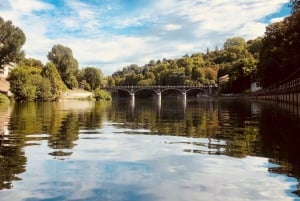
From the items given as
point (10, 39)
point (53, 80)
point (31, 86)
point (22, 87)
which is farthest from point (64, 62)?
point (10, 39)

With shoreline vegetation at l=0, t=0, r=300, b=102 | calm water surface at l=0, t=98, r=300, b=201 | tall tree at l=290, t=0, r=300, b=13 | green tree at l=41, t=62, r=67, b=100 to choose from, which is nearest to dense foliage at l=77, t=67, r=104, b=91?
shoreline vegetation at l=0, t=0, r=300, b=102

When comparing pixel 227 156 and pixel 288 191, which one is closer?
pixel 288 191

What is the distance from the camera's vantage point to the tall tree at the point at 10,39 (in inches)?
4446

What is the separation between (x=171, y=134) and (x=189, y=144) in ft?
14.5

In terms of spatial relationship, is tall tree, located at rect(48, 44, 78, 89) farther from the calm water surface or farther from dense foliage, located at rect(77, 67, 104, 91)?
the calm water surface

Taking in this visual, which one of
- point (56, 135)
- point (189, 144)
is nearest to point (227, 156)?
point (189, 144)

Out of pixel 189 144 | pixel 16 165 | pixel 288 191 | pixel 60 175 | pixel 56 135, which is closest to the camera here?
pixel 288 191

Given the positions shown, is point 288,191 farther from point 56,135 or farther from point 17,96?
point 17,96

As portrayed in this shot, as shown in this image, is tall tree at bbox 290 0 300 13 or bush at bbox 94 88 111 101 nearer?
tall tree at bbox 290 0 300 13

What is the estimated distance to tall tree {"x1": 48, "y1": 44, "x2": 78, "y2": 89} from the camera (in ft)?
559

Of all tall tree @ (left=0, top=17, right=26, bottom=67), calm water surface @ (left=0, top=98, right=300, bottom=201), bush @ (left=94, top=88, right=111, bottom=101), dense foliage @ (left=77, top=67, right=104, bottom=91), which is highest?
tall tree @ (left=0, top=17, right=26, bottom=67)

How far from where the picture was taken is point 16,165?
40.2 ft

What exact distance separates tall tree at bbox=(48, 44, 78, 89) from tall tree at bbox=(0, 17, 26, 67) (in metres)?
54.8

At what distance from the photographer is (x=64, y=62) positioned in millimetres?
171250
